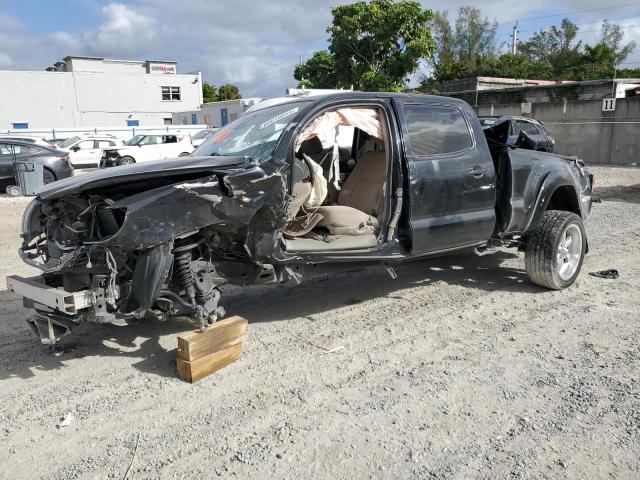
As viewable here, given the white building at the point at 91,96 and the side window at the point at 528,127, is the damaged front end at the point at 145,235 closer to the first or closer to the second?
the side window at the point at 528,127

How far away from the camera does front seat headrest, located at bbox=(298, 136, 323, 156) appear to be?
Result: 5.39m

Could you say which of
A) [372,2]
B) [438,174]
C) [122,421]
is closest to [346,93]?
[438,174]

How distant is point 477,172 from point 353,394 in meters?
2.64

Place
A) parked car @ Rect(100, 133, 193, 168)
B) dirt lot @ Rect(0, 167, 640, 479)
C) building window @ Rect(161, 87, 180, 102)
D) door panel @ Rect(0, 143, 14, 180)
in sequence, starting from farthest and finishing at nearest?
building window @ Rect(161, 87, 180, 102)
parked car @ Rect(100, 133, 193, 168)
door panel @ Rect(0, 143, 14, 180)
dirt lot @ Rect(0, 167, 640, 479)

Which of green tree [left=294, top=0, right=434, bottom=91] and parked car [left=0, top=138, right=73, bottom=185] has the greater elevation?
green tree [left=294, top=0, right=434, bottom=91]

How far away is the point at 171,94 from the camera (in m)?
55.1

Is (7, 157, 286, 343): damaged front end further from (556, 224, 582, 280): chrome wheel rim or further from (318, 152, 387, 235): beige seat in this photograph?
(556, 224, 582, 280): chrome wheel rim

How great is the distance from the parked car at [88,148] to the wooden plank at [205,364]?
864 inches

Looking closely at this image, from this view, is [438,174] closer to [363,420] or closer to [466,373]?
[466,373]

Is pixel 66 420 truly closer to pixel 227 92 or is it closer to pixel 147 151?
pixel 147 151

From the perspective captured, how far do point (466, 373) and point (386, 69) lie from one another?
2534 cm

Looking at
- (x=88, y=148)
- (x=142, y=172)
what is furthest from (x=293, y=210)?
(x=88, y=148)

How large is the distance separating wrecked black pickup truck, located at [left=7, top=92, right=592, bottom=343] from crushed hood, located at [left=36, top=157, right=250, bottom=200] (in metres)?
0.01

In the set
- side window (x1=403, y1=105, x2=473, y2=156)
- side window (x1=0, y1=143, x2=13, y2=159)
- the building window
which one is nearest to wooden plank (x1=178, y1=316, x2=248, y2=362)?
side window (x1=403, y1=105, x2=473, y2=156)
